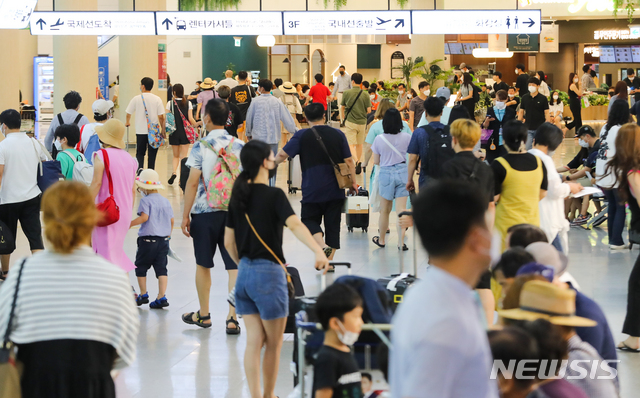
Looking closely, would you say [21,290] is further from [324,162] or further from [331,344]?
[324,162]

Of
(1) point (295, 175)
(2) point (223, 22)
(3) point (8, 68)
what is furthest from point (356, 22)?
(3) point (8, 68)

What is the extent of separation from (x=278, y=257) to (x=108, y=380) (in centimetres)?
148

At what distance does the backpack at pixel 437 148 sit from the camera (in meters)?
7.11

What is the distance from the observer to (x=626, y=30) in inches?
1257

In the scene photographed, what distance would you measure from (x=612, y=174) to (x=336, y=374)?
19.9 ft

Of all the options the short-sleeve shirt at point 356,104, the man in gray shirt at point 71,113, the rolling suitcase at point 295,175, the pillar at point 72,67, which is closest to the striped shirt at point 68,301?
the man in gray shirt at point 71,113

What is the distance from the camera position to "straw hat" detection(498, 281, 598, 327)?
2.30 meters

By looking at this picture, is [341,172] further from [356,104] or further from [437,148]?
[356,104]

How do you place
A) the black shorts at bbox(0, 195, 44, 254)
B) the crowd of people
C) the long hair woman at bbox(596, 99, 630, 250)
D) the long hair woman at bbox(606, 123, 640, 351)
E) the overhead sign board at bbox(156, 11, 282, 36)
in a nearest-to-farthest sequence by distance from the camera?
1. the crowd of people
2. the long hair woman at bbox(606, 123, 640, 351)
3. the black shorts at bbox(0, 195, 44, 254)
4. the long hair woman at bbox(596, 99, 630, 250)
5. the overhead sign board at bbox(156, 11, 282, 36)

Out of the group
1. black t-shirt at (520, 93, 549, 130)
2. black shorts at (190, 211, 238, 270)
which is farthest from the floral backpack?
black t-shirt at (520, 93, 549, 130)

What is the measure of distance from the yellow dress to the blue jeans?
3.70 metres

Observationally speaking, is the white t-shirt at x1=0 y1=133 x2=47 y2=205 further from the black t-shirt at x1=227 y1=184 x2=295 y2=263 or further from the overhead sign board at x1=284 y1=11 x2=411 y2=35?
the overhead sign board at x1=284 y1=11 x2=411 y2=35

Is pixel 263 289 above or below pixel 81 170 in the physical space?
below

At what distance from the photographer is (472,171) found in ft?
16.3
